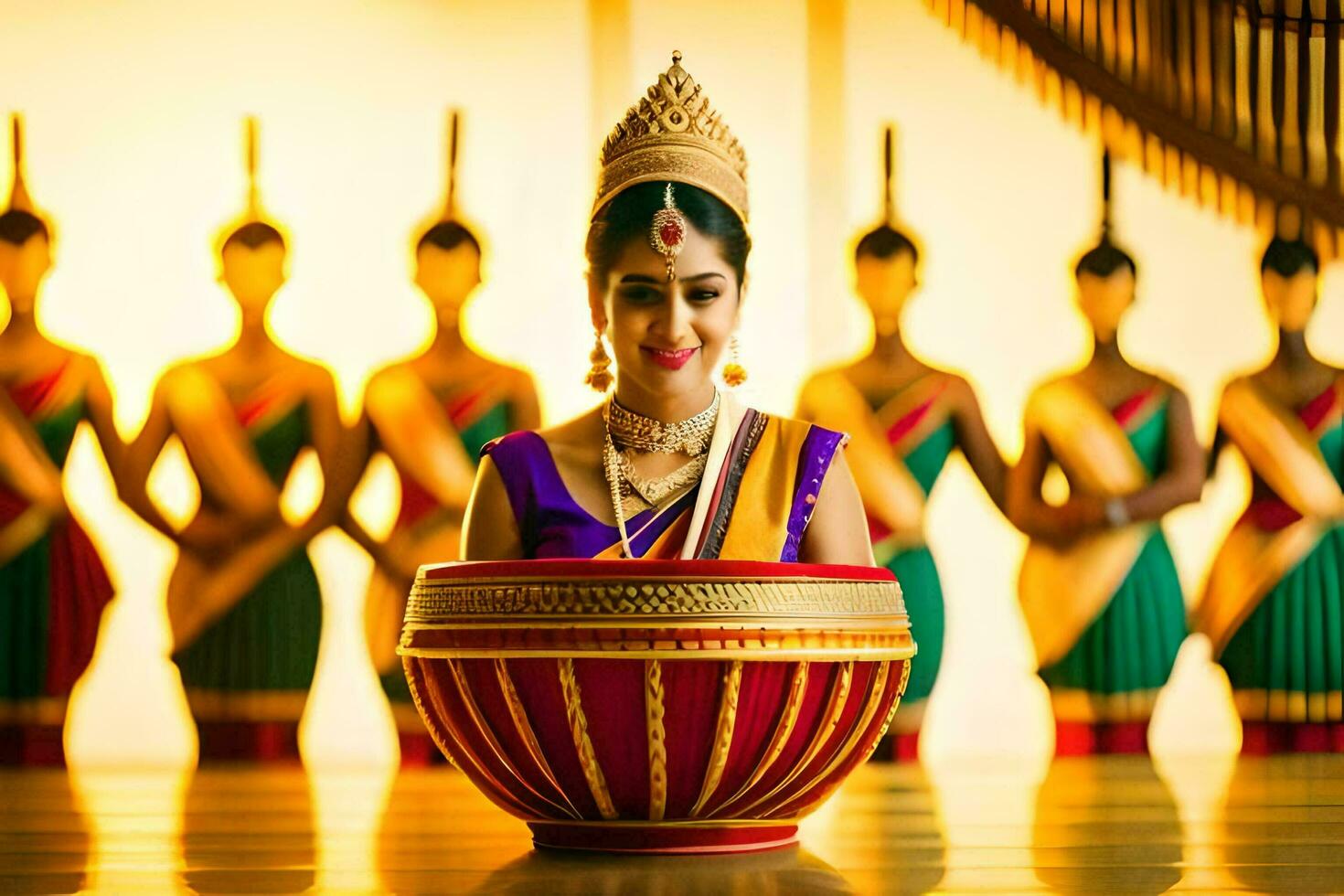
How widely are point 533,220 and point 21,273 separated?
1235 millimetres

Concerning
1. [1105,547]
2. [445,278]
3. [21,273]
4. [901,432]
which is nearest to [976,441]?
[901,432]

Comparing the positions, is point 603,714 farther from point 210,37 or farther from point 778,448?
point 210,37

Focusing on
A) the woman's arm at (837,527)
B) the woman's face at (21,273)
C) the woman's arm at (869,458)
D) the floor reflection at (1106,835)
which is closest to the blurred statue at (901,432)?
the woman's arm at (869,458)

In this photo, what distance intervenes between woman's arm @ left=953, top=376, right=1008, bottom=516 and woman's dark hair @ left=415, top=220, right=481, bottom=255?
1216 mm

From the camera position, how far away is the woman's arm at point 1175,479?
3.82 meters

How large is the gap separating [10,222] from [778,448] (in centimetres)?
287

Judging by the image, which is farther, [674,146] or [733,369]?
[733,369]

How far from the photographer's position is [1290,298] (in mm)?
4020

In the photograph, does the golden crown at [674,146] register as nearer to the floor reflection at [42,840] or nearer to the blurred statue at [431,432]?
the floor reflection at [42,840]

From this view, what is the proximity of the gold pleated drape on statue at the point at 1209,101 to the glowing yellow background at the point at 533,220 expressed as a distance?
0.09 m

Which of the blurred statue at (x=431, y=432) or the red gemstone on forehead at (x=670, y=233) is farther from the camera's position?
the blurred statue at (x=431, y=432)

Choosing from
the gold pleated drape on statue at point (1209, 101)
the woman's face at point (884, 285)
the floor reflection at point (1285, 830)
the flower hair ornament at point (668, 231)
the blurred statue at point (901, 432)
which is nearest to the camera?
the floor reflection at point (1285, 830)

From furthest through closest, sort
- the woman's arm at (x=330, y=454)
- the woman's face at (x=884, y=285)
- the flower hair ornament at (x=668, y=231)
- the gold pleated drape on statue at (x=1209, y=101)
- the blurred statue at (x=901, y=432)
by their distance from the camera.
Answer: the gold pleated drape on statue at (x=1209, y=101), the woman's face at (x=884, y=285), the woman's arm at (x=330, y=454), the blurred statue at (x=901, y=432), the flower hair ornament at (x=668, y=231)

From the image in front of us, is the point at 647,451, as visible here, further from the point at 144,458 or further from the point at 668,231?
the point at 144,458
